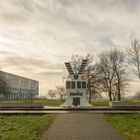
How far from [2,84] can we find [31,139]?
253ft

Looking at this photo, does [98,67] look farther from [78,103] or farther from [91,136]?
[91,136]

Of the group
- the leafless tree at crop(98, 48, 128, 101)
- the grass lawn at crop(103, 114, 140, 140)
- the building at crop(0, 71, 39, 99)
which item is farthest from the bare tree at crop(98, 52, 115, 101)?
the building at crop(0, 71, 39, 99)

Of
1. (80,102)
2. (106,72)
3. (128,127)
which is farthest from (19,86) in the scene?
(128,127)

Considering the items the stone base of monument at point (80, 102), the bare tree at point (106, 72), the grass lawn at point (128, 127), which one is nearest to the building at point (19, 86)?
the bare tree at point (106, 72)

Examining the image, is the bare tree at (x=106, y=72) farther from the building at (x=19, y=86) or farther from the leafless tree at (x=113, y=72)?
the building at (x=19, y=86)

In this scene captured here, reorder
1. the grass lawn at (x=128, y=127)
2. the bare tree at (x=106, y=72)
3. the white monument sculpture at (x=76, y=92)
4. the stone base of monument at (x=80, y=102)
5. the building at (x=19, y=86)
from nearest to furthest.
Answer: the grass lawn at (x=128, y=127) < the stone base of monument at (x=80, y=102) < the white monument sculpture at (x=76, y=92) < the bare tree at (x=106, y=72) < the building at (x=19, y=86)

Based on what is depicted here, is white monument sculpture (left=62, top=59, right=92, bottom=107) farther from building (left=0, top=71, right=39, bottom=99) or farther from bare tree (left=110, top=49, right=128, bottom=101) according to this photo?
building (left=0, top=71, right=39, bottom=99)

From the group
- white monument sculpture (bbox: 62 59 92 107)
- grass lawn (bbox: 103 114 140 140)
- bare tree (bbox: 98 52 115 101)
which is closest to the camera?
grass lawn (bbox: 103 114 140 140)

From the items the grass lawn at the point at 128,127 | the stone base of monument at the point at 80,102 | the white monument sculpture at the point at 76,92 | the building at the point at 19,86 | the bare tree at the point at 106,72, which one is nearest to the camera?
the grass lawn at the point at 128,127

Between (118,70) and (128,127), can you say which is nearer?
(128,127)

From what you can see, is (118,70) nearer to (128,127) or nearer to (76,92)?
(76,92)

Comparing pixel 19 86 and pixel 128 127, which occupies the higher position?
pixel 19 86

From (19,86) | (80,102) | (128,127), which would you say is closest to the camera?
(128,127)

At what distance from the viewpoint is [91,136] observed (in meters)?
12.2
